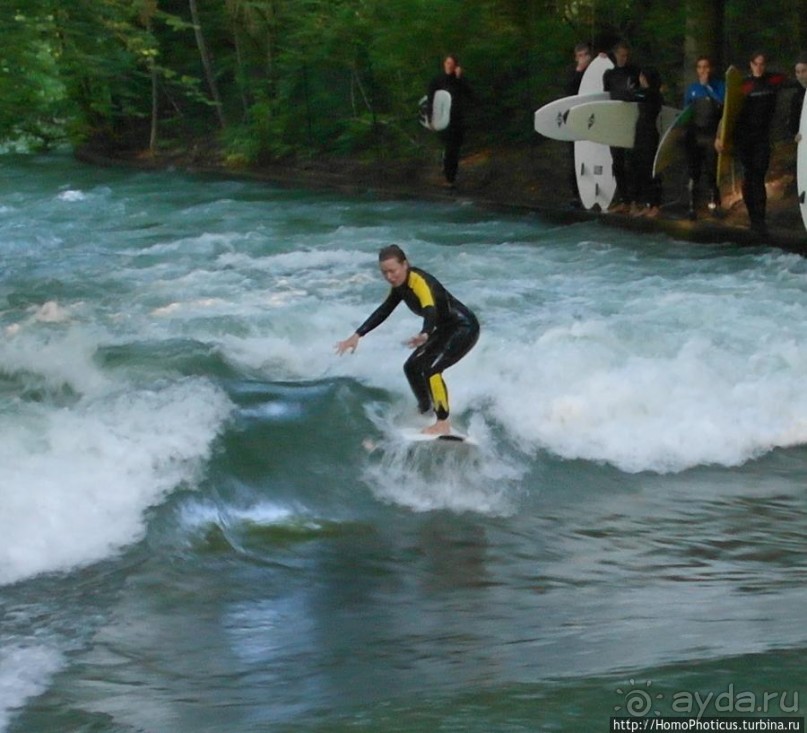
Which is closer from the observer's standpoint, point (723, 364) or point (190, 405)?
point (190, 405)

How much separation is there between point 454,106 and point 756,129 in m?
5.43

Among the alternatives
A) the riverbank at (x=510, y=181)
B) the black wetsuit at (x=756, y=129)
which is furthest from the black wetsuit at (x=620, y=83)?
the black wetsuit at (x=756, y=129)

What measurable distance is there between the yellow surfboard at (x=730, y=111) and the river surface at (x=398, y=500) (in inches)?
38.7

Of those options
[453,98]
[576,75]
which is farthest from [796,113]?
[453,98]

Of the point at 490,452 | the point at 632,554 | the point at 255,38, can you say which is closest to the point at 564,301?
the point at 490,452

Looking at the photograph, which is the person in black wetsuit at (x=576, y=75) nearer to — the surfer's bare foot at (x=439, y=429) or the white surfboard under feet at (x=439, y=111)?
the white surfboard under feet at (x=439, y=111)

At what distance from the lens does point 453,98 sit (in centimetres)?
1908

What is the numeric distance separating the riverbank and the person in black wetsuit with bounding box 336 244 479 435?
20.6 feet

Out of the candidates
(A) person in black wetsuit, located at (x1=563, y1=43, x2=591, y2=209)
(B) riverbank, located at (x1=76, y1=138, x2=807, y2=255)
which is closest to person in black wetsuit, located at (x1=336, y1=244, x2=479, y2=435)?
(B) riverbank, located at (x1=76, y1=138, x2=807, y2=255)

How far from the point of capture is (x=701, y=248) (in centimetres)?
1555

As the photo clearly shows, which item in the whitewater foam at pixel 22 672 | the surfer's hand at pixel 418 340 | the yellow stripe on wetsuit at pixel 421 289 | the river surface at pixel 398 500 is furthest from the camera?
the yellow stripe on wetsuit at pixel 421 289

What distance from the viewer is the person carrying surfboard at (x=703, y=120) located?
595 inches

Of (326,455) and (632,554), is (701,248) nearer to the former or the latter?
(326,455)

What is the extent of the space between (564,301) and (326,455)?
4438 millimetres
